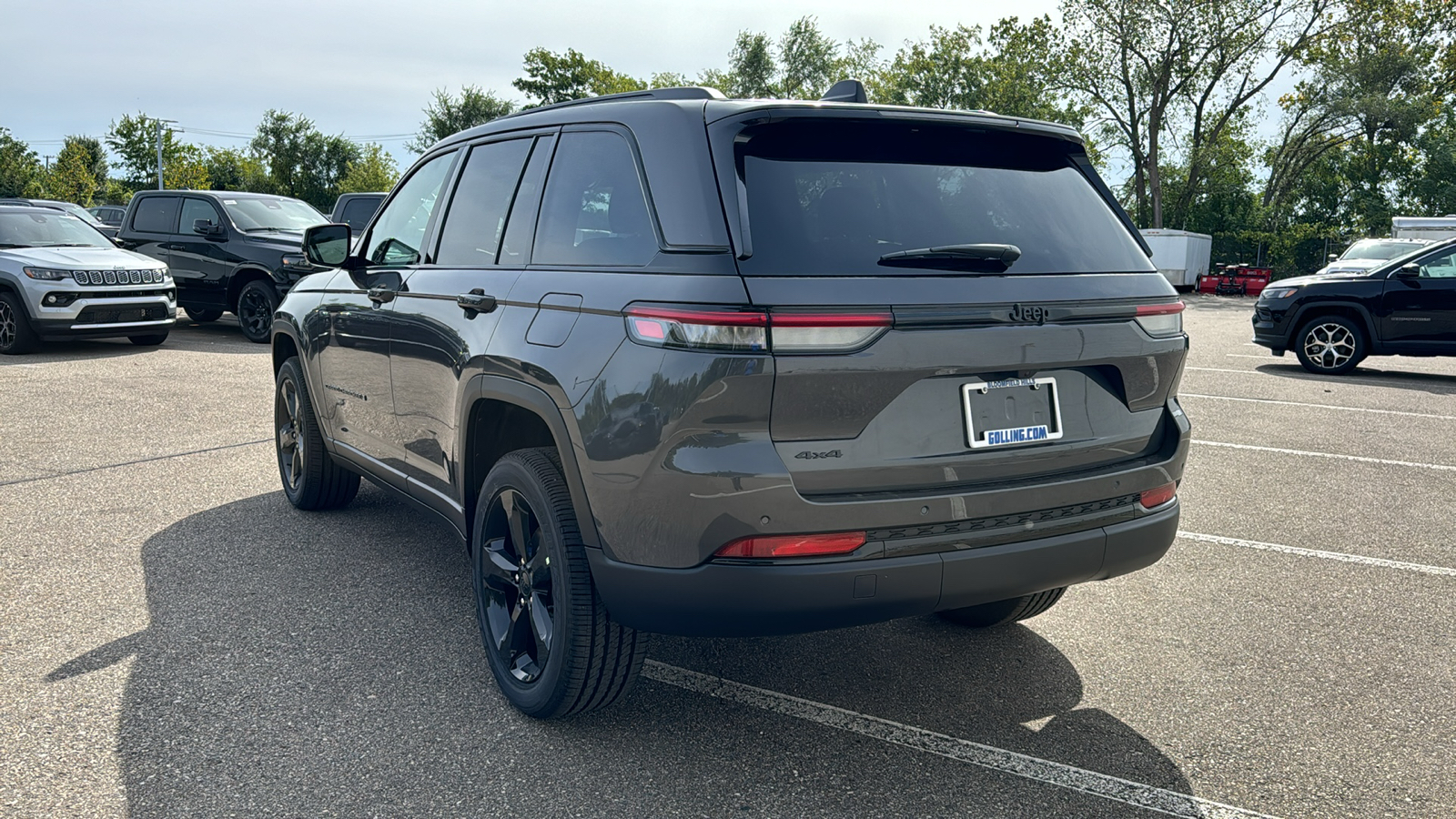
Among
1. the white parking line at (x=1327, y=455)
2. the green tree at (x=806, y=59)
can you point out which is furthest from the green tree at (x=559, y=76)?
the white parking line at (x=1327, y=455)

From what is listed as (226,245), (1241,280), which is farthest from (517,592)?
(1241,280)

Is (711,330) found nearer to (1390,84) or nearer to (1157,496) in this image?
(1157,496)

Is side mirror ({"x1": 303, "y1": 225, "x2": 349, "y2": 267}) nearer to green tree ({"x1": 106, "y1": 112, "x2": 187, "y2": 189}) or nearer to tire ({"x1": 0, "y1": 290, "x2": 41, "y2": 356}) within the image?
tire ({"x1": 0, "y1": 290, "x2": 41, "y2": 356})

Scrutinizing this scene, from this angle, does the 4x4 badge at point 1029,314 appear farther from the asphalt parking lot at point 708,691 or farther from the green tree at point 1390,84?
the green tree at point 1390,84

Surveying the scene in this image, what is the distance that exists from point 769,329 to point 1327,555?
12.7 ft

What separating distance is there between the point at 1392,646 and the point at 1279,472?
337cm

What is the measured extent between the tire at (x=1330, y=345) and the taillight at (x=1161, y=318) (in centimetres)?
1130

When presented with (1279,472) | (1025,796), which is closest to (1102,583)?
(1025,796)

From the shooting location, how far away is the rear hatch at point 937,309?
268 centimetres

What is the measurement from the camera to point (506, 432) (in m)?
3.66

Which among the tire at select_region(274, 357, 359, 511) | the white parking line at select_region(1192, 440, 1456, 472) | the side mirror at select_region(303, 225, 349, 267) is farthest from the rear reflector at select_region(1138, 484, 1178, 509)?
the white parking line at select_region(1192, 440, 1456, 472)

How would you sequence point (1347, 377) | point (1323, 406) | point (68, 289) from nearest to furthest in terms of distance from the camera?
Answer: point (1323, 406) < point (68, 289) < point (1347, 377)

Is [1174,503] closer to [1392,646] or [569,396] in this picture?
[1392,646]

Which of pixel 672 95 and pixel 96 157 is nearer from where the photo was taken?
pixel 672 95
